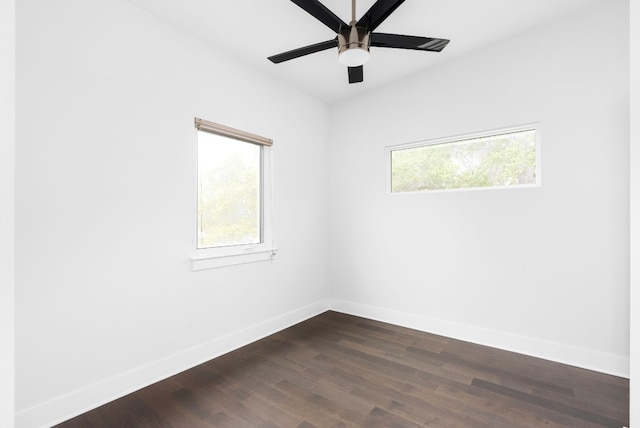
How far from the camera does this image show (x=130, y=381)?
7.14 feet

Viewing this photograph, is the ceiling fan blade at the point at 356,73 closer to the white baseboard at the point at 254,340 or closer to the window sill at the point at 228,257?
the window sill at the point at 228,257

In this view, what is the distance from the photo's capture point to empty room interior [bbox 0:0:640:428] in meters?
1.87

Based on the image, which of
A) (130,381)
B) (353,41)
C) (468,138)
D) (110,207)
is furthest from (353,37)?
(130,381)

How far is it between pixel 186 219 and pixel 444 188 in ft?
8.55

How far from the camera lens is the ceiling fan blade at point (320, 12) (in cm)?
172

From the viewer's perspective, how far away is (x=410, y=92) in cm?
343

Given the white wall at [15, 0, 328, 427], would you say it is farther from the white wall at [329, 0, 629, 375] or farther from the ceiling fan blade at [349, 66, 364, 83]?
the white wall at [329, 0, 629, 375]

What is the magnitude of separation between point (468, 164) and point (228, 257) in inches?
102

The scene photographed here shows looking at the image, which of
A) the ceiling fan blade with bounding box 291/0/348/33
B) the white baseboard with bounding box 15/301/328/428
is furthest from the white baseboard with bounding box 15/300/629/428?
the ceiling fan blade with bounding box 291/0/348/33

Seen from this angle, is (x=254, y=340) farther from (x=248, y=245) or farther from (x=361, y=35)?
(x=361, y=35)

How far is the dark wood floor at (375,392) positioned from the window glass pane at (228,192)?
1.12 metres

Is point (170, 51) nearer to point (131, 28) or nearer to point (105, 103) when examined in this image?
point (131, 28)
